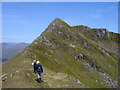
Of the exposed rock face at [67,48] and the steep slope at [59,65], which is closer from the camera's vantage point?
the steep slope at [59,65]

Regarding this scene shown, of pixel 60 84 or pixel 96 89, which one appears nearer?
pixel 60 84

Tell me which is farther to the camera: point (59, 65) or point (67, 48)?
point (67, 48)

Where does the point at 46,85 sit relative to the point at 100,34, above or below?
below

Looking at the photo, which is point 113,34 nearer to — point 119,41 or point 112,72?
point 119,41

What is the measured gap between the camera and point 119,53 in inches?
6206

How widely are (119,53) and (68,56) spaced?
10739 cm

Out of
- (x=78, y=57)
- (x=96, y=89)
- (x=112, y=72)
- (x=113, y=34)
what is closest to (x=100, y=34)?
(x=113, y=34)

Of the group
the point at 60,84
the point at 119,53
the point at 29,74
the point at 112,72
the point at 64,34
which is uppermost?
the point at 64,34

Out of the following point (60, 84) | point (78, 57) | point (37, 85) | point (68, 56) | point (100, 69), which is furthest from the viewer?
point (100, 69)

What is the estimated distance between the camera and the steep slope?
25.6 metres

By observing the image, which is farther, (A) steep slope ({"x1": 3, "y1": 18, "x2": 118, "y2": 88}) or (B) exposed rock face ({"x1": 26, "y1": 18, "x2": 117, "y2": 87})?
(B) exposed rock face ({"x1": 26, "y1": 18, "x2": 117, "y2": 87})

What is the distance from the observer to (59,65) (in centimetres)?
5978

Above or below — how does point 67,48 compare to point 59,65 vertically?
above

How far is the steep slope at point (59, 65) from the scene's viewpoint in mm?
25648
